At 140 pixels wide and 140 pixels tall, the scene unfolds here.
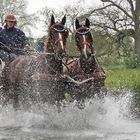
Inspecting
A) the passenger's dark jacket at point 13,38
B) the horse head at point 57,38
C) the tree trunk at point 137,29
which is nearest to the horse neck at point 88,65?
the horse head at point 57,38

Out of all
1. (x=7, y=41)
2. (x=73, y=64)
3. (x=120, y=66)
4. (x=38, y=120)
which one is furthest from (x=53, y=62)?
(x=120, y=66)

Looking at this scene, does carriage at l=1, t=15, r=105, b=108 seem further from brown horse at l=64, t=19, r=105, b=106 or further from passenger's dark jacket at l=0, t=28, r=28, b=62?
passenger's dark jacket at l=0, t=28, r=28, b=62

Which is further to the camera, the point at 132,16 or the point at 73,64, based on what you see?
the point at 132,16

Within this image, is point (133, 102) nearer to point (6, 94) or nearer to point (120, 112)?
point (120, 112)

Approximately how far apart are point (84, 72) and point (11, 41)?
→ 313 centimetres

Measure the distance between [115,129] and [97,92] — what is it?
86 cm

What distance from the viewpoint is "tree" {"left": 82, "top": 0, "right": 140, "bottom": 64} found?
42156mm

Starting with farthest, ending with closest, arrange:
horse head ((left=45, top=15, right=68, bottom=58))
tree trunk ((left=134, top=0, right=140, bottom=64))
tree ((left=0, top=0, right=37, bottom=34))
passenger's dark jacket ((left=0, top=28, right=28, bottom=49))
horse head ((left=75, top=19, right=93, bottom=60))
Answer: tree ((left=0, top=0, right=37, bottom=34)), tree trunk ((left=134, top=0, right=140, bottom=64)), passenger's dark jacket ((left=0, top=28, right=28, bottom=49)), horse head ((left=75, top=19, right=93, bottom=60)), horse head ((left=45, top=15, right=68, bottom=58))

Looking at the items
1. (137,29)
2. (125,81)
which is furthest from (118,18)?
(125,81)

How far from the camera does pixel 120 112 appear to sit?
38.6 ft

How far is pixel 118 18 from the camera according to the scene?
43031 millimetres

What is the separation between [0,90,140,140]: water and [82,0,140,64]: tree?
102 ft

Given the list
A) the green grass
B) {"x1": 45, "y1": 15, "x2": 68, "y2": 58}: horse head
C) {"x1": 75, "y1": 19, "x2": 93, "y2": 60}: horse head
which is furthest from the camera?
the green grass

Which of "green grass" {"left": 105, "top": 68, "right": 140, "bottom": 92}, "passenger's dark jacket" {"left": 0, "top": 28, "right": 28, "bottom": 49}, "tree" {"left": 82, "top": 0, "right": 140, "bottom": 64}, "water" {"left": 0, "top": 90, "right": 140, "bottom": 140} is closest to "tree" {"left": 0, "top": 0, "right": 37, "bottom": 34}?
"tree" {"left": 82, "top": 0, "right": 140, "bottom": 64}
